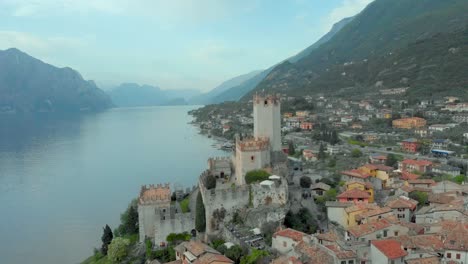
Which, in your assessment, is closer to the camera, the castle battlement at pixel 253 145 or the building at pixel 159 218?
the building at pixel 159 218

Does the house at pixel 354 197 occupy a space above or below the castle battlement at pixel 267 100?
below

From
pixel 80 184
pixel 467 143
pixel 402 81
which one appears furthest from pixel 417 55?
pixel 80 184

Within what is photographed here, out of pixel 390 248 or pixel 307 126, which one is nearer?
pixel 390 248

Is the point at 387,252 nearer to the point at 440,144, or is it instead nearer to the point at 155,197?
the point at 155,197

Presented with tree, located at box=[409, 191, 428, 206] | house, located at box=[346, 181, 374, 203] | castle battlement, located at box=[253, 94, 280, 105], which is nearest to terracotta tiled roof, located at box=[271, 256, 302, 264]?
castle battlement, located at box=[253, 94, 280, 105]

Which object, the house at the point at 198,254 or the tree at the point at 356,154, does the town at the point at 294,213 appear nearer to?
the house at the point at 198,254

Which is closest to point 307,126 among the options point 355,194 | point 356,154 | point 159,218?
point 356,154

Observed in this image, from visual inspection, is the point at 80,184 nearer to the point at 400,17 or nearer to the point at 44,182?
the point at 44,182

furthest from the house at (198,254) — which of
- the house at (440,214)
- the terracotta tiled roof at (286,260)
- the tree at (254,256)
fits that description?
the house at (440,214)
